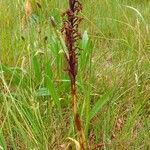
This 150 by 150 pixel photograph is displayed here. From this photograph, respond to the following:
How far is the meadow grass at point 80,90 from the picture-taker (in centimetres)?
122

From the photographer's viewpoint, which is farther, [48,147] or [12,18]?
[12,18]

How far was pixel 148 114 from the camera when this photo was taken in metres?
1.46

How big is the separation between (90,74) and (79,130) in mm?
599

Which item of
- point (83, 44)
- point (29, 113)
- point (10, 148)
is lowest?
point (10, 148)

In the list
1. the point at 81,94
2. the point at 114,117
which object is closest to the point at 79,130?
the point at 114,117

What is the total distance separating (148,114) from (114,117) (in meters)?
0.18

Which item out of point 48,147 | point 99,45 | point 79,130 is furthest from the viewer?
point 99,45

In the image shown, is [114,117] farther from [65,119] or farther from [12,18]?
[12,18]

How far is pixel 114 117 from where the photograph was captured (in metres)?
1.34

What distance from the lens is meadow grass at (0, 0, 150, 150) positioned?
122 centimetres

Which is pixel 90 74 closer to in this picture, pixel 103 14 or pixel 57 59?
pixel 57 59

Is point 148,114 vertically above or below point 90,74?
below

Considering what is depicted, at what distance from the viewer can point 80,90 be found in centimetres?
148

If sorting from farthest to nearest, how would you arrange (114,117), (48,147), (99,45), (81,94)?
1. (99,45)
2. (81,94)
3. (114,117)
4. (48,147)
